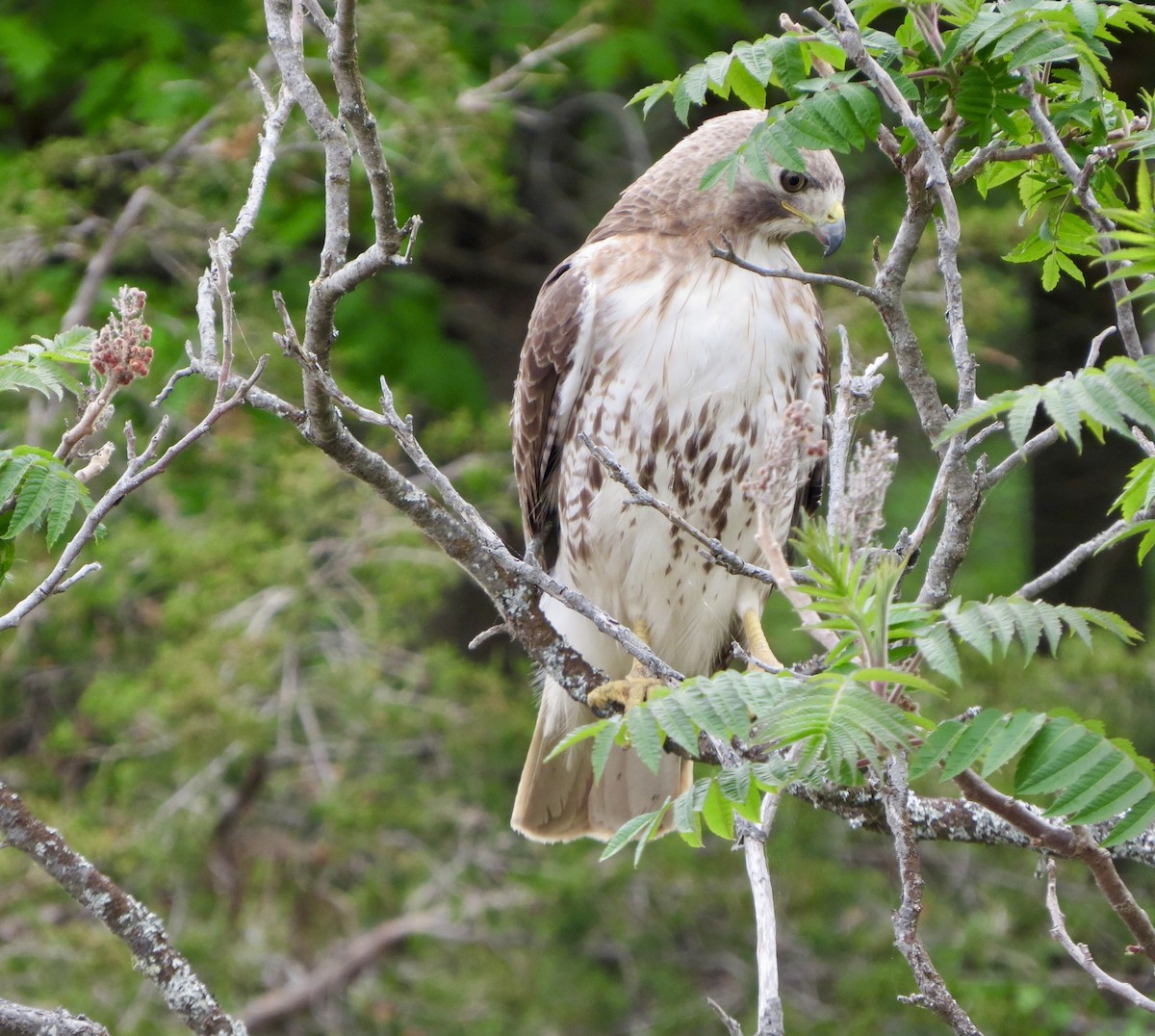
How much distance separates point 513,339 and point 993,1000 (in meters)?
4.07

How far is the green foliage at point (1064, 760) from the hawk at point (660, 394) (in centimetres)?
144

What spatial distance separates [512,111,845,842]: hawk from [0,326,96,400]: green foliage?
126 centimetres

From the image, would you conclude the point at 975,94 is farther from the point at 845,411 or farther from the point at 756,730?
the point at 756,730

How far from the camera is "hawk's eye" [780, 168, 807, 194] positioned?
132 inches

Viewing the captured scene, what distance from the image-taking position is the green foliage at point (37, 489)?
2059mm

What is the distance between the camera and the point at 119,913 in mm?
2184

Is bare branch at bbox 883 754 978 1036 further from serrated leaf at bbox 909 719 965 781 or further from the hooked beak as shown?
the hooked beak

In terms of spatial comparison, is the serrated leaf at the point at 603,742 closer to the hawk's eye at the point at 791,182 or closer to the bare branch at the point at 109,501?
the bare branch at the point at 109,501

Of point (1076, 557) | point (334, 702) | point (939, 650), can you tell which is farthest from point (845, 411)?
point (334, 702)

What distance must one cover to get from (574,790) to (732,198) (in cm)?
153

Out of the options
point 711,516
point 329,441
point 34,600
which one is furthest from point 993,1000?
point 34,600

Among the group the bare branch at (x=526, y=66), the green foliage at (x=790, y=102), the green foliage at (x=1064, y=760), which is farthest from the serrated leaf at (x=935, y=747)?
the bare branch at (x=526, y=66)

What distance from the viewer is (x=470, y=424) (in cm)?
599

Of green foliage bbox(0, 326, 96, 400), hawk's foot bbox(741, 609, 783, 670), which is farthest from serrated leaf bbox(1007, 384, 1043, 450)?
hawk's foot bbox(741, 609, 783, 670)
